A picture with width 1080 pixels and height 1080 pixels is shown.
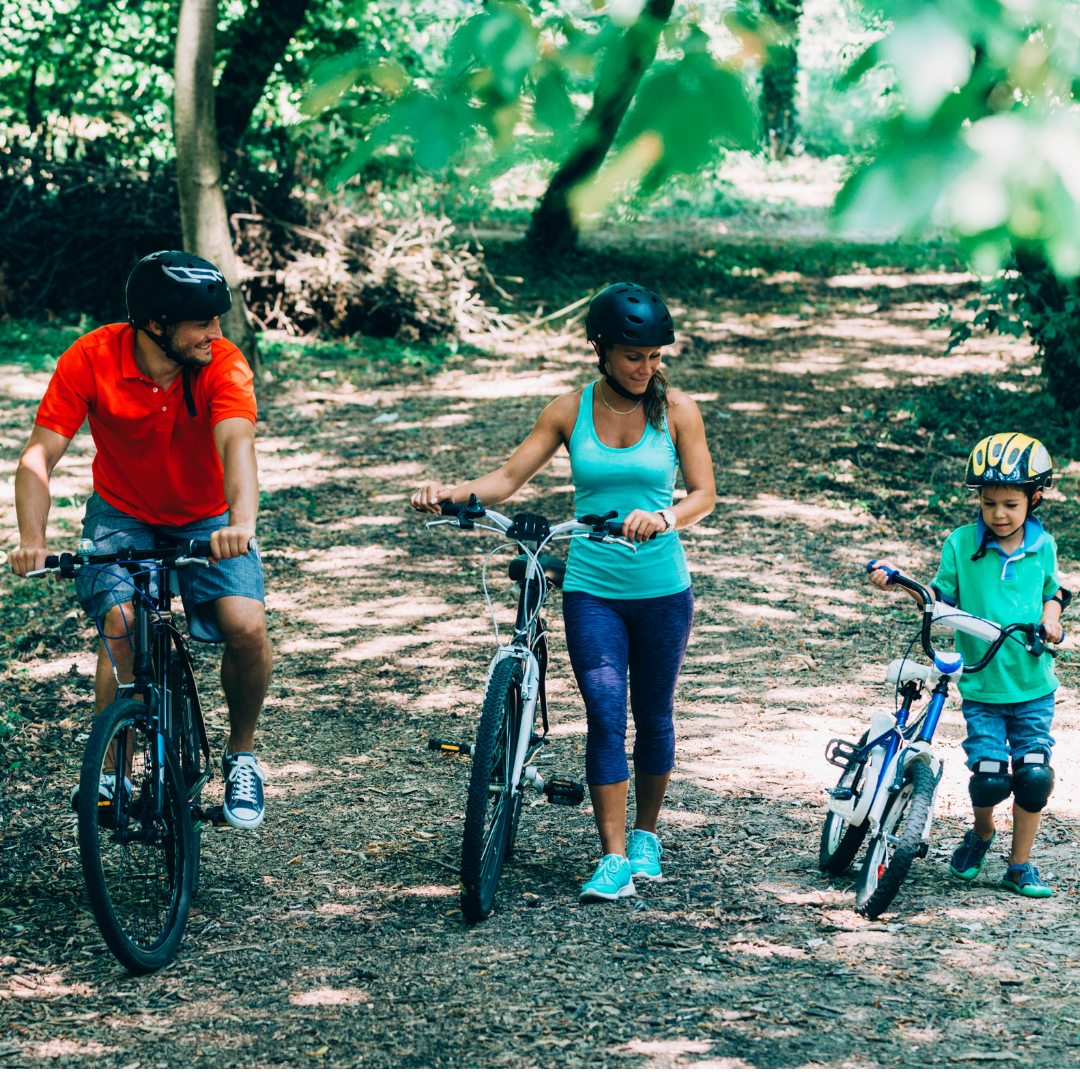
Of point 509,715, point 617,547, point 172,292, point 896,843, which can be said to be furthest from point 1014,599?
point 172,292

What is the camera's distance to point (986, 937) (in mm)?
3727

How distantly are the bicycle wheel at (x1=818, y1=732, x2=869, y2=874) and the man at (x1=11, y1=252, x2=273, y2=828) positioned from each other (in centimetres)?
201

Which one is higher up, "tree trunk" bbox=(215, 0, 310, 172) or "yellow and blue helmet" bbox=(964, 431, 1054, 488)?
"tree trunk" bbox=(215, 0, 310, 172)

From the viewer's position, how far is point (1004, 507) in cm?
394

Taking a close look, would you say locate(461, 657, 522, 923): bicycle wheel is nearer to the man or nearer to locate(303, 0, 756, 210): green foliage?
the man

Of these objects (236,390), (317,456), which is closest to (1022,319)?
(317,456)

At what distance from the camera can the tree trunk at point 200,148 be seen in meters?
9.96

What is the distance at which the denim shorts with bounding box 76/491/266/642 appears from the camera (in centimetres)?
380

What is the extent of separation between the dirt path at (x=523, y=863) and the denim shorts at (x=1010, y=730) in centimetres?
51

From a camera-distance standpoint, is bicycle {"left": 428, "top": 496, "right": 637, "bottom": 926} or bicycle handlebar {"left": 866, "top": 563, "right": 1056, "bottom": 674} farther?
bicycle handlebar {"left": 866, "top": 563, "right": 1056, "bottom": 674}

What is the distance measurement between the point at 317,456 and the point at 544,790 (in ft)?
21.1

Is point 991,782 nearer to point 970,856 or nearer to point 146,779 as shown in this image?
point 970,856

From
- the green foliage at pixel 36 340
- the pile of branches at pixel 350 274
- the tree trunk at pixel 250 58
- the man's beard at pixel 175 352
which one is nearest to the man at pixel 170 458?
the man's beard at pixel 175 352

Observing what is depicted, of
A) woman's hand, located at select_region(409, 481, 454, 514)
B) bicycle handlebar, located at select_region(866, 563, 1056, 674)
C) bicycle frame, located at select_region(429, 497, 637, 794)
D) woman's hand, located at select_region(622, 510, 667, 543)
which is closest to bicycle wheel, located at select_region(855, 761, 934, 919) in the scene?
bicycle handlebar, located at select_region(866, 563, 1056, 674)
